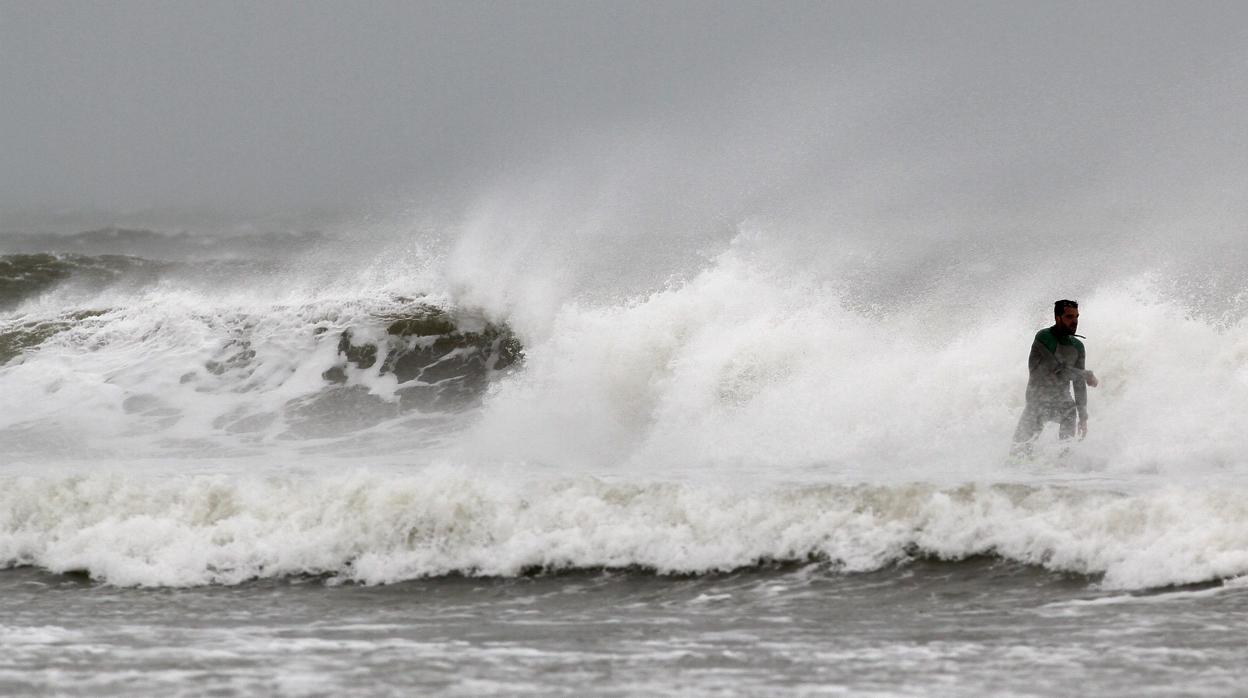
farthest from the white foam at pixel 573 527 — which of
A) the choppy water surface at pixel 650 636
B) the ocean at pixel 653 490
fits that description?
the choppy water surface at pixel 650 636

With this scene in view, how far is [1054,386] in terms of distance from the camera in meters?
10.4

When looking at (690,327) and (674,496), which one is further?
(690,327)

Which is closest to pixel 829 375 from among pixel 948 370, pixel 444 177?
pixel 948 370

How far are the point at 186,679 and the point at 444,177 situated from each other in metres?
44.9

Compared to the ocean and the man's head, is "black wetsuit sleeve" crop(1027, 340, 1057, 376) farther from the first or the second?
the ocean

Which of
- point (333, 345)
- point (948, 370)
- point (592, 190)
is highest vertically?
point (592, 190)

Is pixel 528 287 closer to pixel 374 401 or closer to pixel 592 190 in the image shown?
pixel 374 401

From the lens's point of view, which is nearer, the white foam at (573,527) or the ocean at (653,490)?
the ocean at (653,490)

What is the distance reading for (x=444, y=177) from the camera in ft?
165

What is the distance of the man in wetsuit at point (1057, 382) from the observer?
402 inches

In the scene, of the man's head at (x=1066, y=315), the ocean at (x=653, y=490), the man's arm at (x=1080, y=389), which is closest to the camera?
the ocean at (x=653, y=490)

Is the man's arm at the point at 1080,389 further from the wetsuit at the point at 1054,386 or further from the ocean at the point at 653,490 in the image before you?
the ocean at the point at 653,490

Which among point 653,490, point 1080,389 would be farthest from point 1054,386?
point 653,490

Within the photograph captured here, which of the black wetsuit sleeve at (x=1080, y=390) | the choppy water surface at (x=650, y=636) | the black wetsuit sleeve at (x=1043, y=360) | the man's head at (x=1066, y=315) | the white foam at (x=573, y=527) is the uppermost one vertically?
the man's head at (x=1066, y=315)
